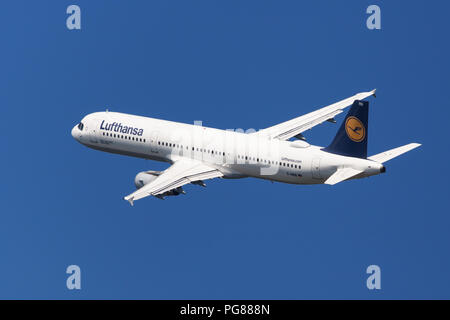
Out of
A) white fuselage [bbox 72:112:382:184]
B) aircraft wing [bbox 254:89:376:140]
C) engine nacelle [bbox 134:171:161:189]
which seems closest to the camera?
white fuselage [bbox 72:112:382:184]

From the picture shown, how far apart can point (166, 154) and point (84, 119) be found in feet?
32.1

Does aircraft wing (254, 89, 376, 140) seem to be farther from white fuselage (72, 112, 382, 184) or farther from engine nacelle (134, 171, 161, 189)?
engine nacelle (134, 171, 161, 189)

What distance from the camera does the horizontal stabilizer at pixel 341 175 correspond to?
8135 cm

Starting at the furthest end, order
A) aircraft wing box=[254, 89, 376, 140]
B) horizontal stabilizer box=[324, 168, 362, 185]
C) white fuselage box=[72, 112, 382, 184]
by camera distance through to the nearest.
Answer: aircraft wing box=[254, 89, 376, 140] → white fuselage box=[72, 112, 382, 184] → horizontal stabilizer box=[324, 168, 362, 185]

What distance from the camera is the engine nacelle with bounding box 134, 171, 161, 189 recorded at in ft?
288

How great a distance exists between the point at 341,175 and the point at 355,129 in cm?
382

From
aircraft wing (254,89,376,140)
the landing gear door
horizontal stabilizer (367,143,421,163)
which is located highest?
aircraft wing (254,89,376,140)

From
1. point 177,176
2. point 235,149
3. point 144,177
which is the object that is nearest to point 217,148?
point 235,149

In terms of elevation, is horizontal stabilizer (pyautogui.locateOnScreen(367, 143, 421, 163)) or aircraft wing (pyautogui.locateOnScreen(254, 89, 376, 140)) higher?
aircraft wing (pyautogui.locateOnScreen(254, 89, 376, 140))

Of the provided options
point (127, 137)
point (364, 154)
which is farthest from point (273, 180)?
point (127, 137)

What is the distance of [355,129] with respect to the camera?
82562 millimetres

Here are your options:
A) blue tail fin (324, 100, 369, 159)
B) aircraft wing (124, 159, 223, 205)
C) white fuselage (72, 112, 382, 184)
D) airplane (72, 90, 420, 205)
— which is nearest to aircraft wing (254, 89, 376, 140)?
airplane (72, 90, 420, 205)

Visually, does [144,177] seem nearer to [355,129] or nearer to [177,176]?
[177,176]

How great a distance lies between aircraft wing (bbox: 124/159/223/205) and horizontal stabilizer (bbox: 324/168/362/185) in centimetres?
1095
